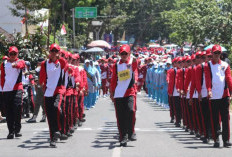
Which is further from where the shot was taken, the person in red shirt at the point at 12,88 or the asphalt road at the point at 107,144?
the person in red shirt at the point at 12,88

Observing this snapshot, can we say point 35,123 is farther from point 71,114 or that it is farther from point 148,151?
point 148,151

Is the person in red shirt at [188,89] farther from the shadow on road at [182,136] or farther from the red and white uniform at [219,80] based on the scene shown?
the red and white uniform at [219,80]

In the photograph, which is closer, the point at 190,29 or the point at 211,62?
the point at 211,62

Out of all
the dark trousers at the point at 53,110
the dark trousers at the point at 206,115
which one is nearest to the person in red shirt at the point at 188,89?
the dark trousers at the point at 206,115

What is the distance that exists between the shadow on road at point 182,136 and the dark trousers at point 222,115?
41cm

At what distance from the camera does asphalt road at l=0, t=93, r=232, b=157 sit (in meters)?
12.6

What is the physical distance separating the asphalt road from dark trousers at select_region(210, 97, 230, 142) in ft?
0.98

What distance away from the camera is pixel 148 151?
12883 mm

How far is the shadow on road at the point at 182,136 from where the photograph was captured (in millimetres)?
13887

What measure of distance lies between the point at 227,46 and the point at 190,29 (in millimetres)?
4522

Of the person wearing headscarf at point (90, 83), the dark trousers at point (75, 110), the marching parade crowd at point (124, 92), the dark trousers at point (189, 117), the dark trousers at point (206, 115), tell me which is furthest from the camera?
the person wearing headscarf at point (90, 83)

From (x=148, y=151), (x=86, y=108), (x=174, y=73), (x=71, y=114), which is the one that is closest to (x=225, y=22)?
(x=86, y=108)

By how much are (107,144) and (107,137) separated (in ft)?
5.15

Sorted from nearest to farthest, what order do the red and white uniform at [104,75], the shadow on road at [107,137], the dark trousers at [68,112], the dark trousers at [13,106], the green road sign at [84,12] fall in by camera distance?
1. the shadow on road at [107,137]
2. the dark trousers at [13,106]
3. the dark trousers at [68,112]
4. the red and white uniform at [104,75]
5. the green road sign at [84,12]
